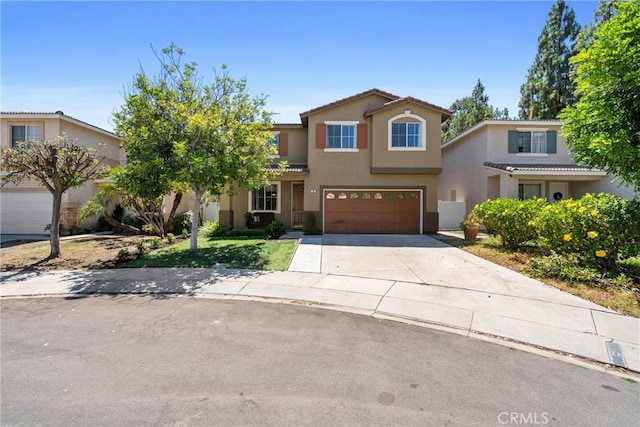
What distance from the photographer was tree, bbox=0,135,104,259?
407 inches

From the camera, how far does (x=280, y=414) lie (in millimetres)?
3205

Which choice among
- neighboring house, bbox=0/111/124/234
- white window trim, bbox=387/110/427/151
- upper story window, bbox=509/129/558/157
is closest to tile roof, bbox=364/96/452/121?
white window trim, bbox=387/110/427/151

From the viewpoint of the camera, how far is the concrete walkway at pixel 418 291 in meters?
5.42

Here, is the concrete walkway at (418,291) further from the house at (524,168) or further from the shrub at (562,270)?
the house at (524,168)

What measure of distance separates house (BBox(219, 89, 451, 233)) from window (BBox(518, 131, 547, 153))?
5.28m

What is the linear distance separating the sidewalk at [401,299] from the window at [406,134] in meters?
10.4

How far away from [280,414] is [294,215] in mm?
16345

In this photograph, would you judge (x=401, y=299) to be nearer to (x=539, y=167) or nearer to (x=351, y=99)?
(x=351, y=99)

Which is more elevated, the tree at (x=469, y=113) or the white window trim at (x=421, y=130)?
the tree at (x=469, y=113)

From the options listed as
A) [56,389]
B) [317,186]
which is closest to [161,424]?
[56,389]

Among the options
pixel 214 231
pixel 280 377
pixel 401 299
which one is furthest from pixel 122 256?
pixel 280 377

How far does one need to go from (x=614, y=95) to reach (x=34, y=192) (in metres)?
25.4

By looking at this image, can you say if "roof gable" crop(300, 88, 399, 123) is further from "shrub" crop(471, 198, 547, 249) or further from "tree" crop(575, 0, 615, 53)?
"tree" crop(575, 0, 615, 53)

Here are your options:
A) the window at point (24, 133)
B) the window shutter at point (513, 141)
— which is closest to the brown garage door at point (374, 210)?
the window shutter at point (513, 141)
